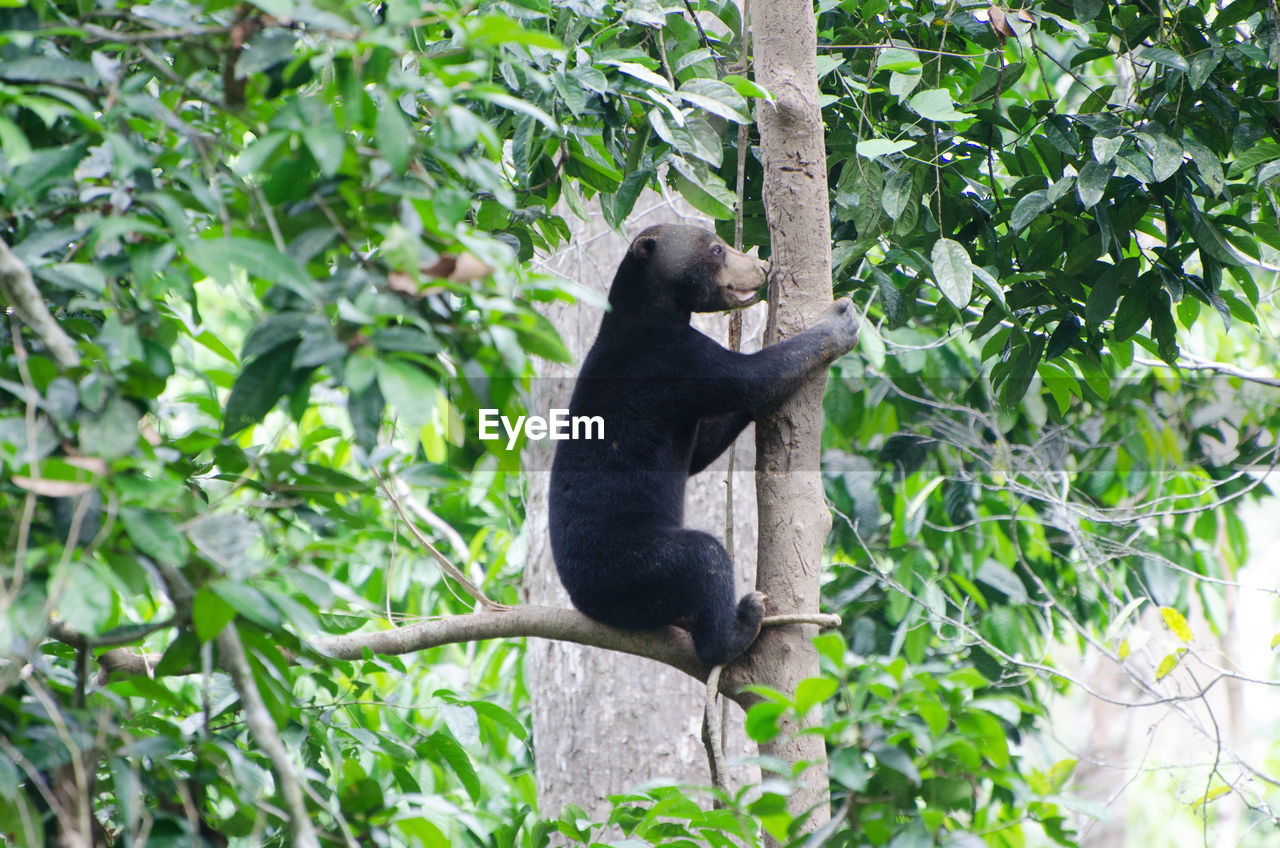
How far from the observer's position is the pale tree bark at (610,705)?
4.18 m

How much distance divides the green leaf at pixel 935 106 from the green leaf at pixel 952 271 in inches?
12.3

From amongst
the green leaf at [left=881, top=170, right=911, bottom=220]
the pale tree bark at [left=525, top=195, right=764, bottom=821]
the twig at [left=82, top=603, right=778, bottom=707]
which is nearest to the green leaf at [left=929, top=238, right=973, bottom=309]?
the green leaf at [left=881, top=170, right=911, bottom=220]

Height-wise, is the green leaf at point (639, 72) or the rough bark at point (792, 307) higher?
the green leaf at point (639, 72)

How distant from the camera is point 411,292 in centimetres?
150

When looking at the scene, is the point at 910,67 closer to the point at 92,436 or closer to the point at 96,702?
the point at 92,436

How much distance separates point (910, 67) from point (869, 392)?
8.54 feet

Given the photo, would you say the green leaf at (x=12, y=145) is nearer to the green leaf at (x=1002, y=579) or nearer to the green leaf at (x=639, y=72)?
the green leaf at (x=639, y=72)

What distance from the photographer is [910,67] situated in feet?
9.22

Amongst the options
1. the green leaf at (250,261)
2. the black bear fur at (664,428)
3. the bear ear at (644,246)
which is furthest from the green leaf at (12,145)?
the bear ear at (644,246)

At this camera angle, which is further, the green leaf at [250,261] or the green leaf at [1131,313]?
the green leaf at [1131,313]

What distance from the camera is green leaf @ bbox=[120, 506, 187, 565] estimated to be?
1.43 m

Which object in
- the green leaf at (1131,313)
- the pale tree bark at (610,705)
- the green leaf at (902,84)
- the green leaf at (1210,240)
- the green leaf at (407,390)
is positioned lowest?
the pale tree bark at (610,705)

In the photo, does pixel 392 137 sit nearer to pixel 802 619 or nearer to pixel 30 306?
pixel 30 306

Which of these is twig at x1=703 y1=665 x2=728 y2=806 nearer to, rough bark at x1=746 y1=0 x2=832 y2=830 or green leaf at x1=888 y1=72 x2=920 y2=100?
rough bark at x1=746 y1=0 x2=832 y2=830
